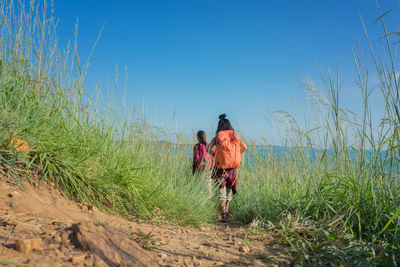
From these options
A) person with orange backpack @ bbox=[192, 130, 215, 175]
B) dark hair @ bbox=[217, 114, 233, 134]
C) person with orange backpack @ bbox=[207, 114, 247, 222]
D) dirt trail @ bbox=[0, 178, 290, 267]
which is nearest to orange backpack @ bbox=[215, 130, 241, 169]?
person with orange backpack @ bbox=[207, 114, 247, 222]

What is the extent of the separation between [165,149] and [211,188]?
3.70 ft

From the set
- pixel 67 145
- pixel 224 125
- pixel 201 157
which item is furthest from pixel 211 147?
pixel 67 145

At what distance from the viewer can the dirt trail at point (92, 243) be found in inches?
50.0

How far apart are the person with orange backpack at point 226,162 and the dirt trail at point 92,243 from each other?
2.00m

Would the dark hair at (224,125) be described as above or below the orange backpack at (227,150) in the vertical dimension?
above

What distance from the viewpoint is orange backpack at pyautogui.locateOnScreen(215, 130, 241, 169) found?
4.41 meters

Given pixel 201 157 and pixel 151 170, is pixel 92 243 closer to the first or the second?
pixel 151 170

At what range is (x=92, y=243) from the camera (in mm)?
1366

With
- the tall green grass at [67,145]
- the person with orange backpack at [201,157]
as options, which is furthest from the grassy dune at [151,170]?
the person with orange backpack at [201,157]

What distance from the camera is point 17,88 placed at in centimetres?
246

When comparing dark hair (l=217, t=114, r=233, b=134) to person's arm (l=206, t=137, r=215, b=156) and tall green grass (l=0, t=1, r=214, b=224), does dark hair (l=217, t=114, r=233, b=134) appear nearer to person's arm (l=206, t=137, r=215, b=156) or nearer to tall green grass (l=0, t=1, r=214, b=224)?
person's arm (l=206, t=137, r=215, b=156)

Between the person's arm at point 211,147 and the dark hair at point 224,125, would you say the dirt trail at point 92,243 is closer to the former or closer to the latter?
the person's arm at point 211,147

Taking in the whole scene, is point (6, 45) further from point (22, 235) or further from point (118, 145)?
point (22, 235)

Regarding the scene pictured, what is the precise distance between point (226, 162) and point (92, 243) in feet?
10.5
